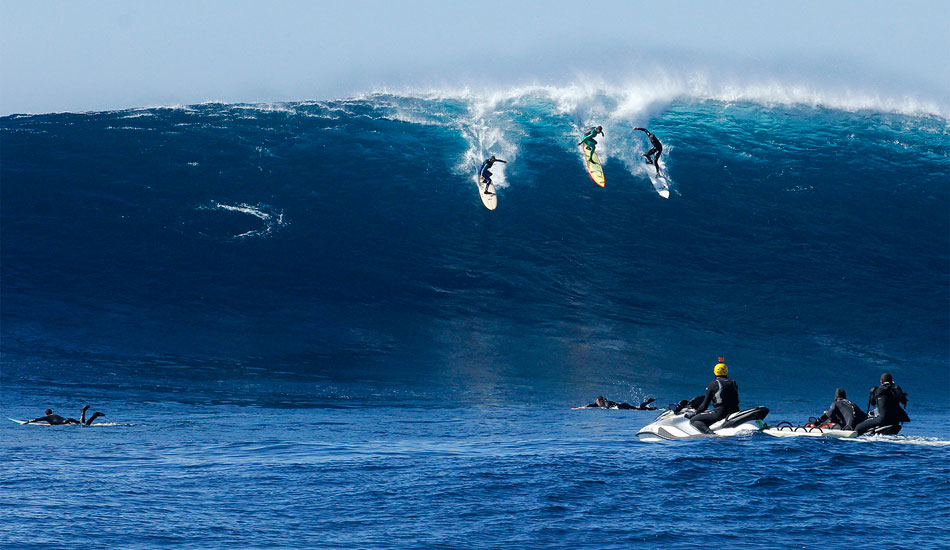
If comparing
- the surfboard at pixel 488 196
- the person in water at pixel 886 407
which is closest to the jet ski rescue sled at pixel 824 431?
the person in water at pixel 886 407

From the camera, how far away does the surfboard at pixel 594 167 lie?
33938 mm

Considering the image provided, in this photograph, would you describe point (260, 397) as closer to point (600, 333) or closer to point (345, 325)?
point (345, 325)

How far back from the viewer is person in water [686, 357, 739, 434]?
15.5 metres

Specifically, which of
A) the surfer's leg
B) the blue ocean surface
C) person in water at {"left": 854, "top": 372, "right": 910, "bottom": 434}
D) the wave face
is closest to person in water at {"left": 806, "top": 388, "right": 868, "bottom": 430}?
person in water at {"left": 854, "top": 372, "right": 910, "bottom": 434}

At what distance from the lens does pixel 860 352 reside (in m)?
25.6

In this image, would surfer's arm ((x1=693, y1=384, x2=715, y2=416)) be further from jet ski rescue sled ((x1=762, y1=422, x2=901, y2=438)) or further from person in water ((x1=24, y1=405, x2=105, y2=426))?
person in water ((x1=24, y1=405, x2=105, y2=426))

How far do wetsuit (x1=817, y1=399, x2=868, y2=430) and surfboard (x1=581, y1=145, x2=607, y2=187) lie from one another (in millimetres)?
19011

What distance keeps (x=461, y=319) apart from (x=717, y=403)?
39.1 feet

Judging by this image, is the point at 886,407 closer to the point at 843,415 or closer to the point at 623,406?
the point at 843,415

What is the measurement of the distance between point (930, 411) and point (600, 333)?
8361 mm

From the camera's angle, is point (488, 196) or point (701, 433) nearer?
point (701, 433)

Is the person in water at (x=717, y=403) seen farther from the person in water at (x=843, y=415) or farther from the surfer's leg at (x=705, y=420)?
the person in water at (x=843, y=415)

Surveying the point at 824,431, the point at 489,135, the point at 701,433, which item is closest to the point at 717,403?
the point at 701,433

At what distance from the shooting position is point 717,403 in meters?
15.6
